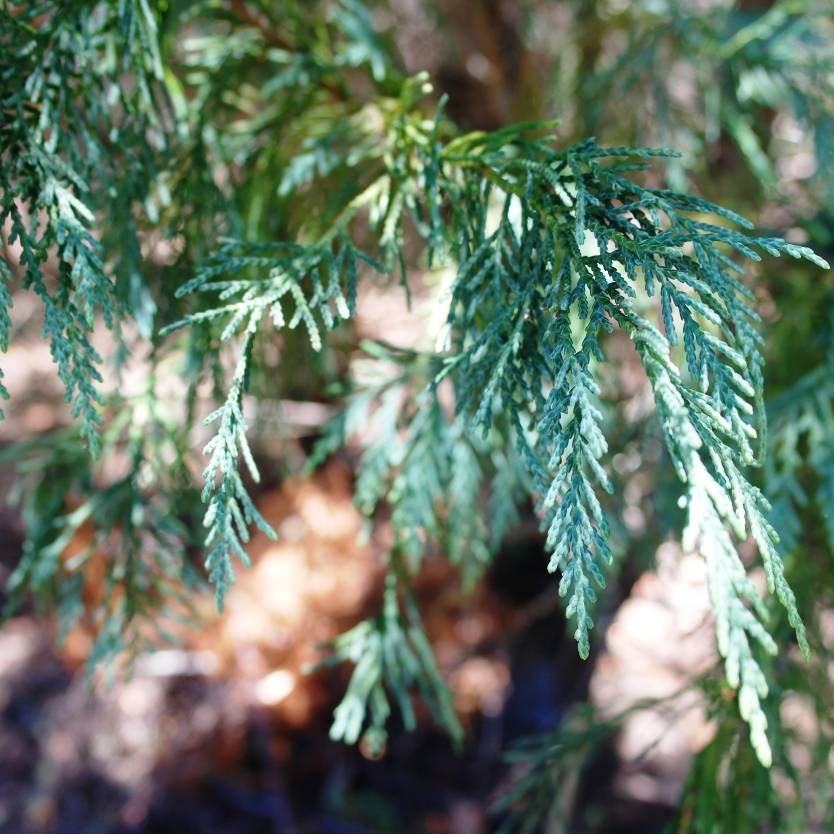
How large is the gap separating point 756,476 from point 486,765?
2502 mm

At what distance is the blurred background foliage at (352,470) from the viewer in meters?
1.62

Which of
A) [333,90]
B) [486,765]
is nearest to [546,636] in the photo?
[486,765]

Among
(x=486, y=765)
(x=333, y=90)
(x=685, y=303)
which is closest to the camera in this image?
(x=685, y=303)

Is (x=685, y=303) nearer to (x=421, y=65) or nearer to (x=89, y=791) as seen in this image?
(x=421, y=65)

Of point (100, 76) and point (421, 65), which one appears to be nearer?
point (100, 76)

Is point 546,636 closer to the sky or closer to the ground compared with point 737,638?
closer to the ground

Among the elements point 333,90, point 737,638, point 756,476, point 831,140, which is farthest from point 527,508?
point 737,638

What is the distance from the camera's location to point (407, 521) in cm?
171

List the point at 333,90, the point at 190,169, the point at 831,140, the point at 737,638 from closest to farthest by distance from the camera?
the point at 737,638
the point at 190,169
the point at 333,90
the point at 831,140

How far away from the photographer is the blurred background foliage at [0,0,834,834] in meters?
1.62

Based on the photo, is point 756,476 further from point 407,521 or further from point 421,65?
point 421,65

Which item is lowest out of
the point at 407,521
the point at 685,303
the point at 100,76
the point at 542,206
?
the point at 407,521

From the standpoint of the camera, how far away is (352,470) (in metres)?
4.30

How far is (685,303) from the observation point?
0.96 metres
